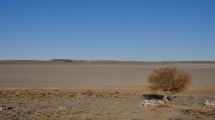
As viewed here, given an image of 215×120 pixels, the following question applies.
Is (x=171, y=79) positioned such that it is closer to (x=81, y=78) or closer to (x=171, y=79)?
(x=171, y=79)

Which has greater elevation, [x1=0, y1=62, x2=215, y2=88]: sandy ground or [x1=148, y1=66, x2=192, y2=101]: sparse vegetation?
[x1=148, y1=66, x2=192, y2=101]: sparse vegetation

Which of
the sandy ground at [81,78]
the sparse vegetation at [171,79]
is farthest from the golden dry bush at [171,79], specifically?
the sandy ground at [81,78]

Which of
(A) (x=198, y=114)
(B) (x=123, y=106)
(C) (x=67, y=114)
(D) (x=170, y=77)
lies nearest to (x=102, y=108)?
(B) (x=123, y=106)

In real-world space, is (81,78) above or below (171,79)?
below

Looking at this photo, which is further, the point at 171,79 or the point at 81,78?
the point at 81,78

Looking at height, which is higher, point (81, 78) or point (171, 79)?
point (171, 79)

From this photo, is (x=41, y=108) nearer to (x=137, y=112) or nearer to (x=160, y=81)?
(x=137, y=112)

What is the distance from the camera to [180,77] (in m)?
27.5

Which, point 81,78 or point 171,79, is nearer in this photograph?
point 171,79

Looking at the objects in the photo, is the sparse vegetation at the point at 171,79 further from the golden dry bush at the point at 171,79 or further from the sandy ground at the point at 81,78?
the sandy ground at the point at 81,78

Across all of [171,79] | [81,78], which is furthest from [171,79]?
[81,78]

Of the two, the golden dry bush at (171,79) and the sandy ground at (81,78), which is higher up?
the golden dry bush at (171,79)

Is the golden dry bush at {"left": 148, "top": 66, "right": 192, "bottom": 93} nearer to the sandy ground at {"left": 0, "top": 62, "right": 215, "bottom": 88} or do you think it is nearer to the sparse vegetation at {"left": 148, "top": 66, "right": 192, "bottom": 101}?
the sparse vegetation at {"left": 148, "top": 66, "right": 192, "bottom": 101}

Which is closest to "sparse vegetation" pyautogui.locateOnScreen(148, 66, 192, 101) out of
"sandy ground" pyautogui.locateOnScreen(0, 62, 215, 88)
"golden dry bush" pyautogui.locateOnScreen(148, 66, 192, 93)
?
"golden dry bush" pyautogui.locateOnScreen(148, 66, 192, 93)
